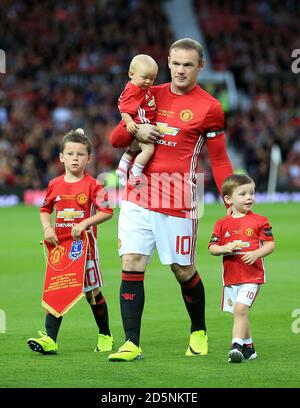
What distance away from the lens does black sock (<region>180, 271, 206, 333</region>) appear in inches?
358

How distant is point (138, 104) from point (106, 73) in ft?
101

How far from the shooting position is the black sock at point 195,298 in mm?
9094

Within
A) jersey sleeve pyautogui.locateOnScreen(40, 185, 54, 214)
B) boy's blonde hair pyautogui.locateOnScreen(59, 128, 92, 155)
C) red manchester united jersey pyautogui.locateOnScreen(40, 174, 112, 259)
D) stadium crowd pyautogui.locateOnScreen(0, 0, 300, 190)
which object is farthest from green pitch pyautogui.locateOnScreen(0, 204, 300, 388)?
stadium crowd pyautogui.locateOnScreen(0, 0, 300, 190)

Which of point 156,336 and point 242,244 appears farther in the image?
point 156,336

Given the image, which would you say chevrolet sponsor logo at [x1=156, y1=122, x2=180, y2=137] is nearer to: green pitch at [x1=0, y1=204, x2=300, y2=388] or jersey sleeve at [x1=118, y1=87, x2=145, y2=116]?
jersey sleeve at [x1=118, y1=87, x2=145, y2=116]

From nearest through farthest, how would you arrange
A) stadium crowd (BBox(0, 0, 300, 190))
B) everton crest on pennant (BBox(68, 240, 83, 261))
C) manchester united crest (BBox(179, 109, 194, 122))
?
1. manchester united crest (BBox(179, 109, 194, 122))
2. everton crest on pennant (BBox(68, 240, 83, 261))
3. stadium crowd (BBox(0, 0, 300, 190))

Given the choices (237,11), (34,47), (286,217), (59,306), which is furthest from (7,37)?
(59,306)

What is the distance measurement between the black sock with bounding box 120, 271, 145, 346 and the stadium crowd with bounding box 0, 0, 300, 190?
24387 mm

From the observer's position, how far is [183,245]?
8.92 metres

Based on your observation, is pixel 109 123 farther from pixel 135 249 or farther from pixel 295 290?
pixel 135 249

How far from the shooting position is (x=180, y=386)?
7320mm

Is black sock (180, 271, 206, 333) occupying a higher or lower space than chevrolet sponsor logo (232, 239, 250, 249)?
lower

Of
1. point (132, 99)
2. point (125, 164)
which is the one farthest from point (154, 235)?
point (132, 99)

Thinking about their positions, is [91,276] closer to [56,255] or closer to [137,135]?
[56,255]
